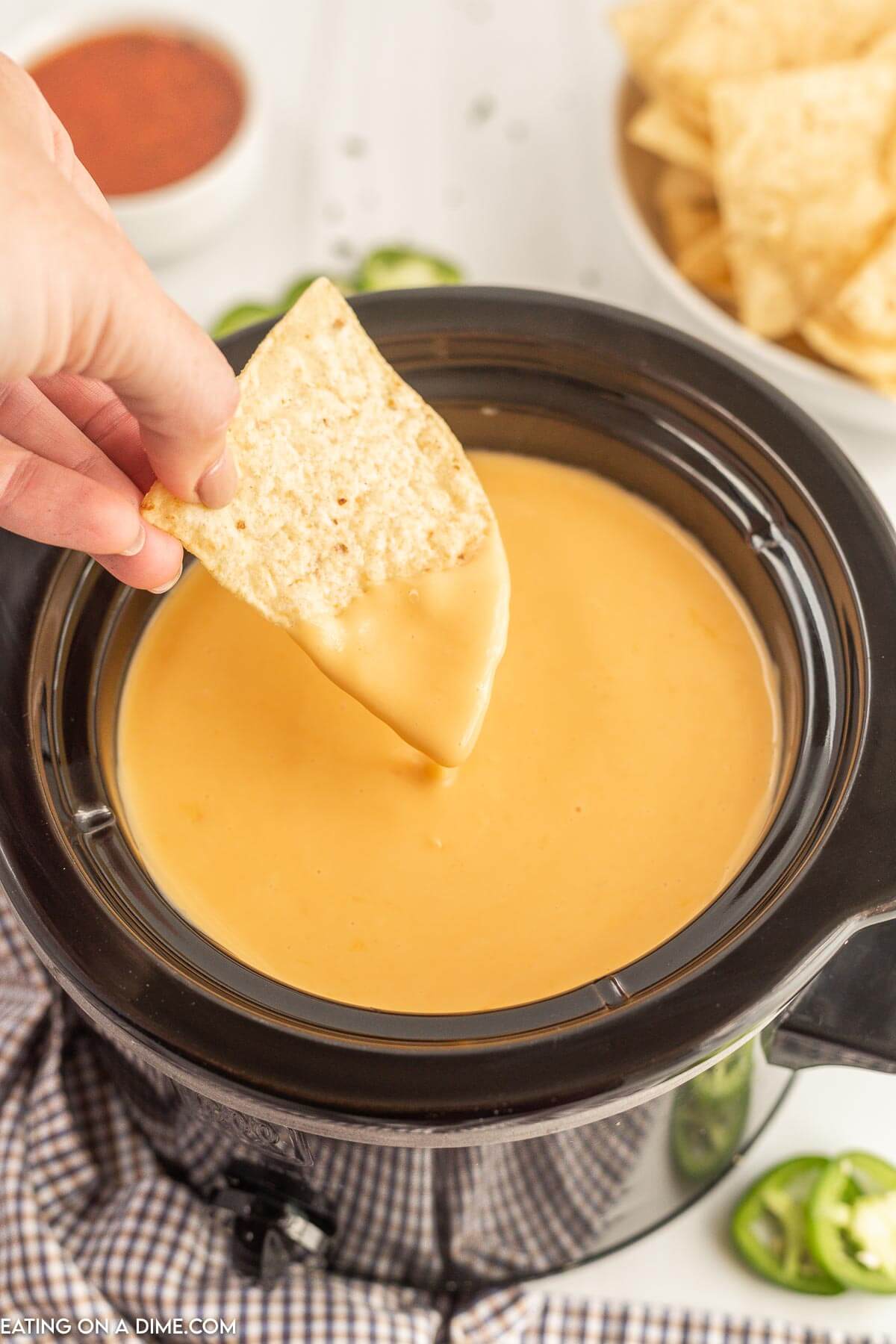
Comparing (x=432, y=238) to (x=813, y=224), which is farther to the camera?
(x=432, y=238)

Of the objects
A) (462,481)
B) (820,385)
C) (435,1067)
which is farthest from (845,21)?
(435,1067)

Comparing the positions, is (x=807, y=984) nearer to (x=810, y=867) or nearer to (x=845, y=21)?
(x=810, y=867)

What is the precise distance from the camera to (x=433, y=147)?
2.38 m

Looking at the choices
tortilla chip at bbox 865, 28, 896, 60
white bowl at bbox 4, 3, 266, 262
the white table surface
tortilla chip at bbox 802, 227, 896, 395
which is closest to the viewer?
tortilla chip at bbox 802, 227, 896, 395

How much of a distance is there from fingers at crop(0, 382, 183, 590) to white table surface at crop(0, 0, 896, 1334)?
3.38 feet

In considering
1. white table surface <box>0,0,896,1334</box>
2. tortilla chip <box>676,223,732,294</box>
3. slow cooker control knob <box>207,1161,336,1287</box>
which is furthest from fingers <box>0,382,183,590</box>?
tortilla chip <box>676,223,732,294</box>

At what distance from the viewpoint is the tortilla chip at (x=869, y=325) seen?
6.03ft

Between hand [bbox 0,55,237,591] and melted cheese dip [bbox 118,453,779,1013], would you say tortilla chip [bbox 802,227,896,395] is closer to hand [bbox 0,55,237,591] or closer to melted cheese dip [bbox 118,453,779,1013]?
melted cheese dip [bbox 118,453,779,1013]

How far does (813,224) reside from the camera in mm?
1927

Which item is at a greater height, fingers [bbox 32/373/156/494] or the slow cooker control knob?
fingers [bbox 32/373/156/494]

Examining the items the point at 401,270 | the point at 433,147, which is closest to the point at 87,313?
the point at 401,270

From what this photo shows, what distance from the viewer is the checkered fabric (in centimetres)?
139

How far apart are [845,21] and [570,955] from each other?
1602mm

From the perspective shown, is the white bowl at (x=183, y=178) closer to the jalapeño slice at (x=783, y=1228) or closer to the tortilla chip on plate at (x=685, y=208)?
the tortilla chip on plate at (x=685, y=208)
